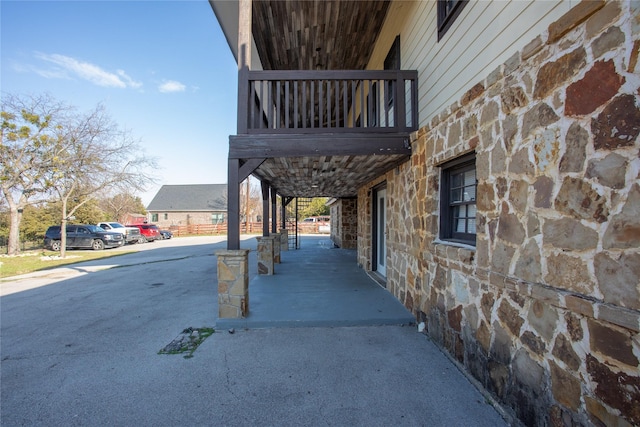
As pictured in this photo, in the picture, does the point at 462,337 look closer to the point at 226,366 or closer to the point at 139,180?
the point at 226,366

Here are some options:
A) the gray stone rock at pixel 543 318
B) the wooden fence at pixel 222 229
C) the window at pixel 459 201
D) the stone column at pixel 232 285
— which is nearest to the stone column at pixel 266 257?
the stone column at pixel 232 285

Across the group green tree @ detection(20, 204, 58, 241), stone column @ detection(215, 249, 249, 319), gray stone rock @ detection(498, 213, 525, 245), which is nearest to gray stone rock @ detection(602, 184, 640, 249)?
gray stone rock @ detection(498, 213, 525, 245)

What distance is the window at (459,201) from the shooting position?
3152mm

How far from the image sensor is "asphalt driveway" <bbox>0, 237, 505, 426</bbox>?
2359 mm

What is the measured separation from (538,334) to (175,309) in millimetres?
5248

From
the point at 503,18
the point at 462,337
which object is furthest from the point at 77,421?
→ the point at 503,18

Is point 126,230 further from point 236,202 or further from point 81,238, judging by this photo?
point 236,202

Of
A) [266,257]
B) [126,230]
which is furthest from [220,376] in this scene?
[126,230]

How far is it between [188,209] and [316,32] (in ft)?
111

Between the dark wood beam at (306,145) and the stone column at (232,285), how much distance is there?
148 centimetres

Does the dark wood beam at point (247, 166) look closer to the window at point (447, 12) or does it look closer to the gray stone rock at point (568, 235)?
the window at point (447, 12)

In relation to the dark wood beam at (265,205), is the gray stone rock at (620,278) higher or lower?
lower

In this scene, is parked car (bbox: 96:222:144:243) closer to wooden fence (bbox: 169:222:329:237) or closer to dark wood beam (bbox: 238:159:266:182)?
wooden fence (bbox: 169:222:329:237)

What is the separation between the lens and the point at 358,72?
4402 mm
